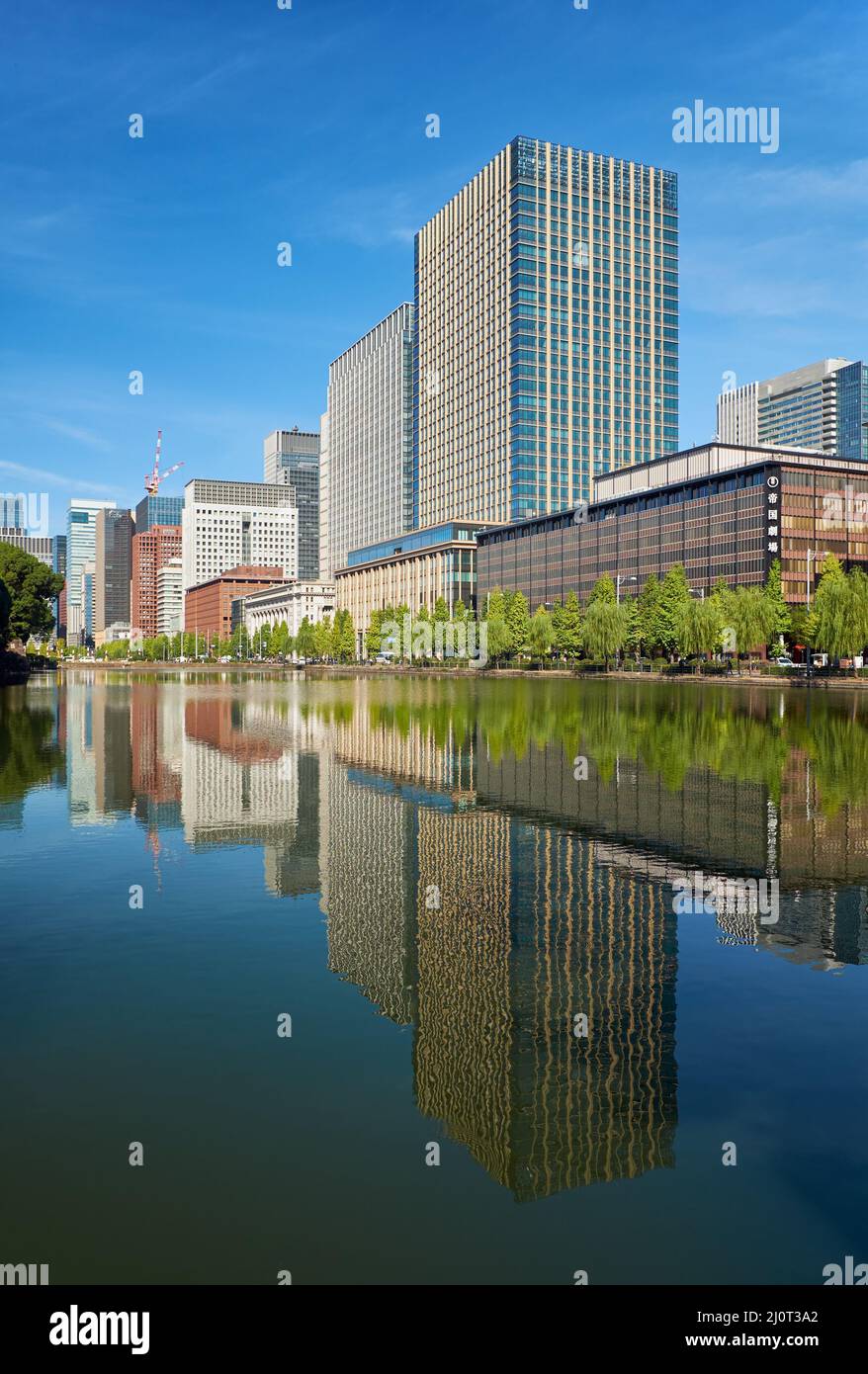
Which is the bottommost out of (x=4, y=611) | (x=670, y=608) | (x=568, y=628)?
(x=568, y=628)

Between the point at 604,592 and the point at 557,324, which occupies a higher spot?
the point at 557,324

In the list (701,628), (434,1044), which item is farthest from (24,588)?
(434,1044)

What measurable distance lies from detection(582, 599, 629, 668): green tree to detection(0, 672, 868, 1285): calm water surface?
330ft

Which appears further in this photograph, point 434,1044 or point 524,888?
point 524,888

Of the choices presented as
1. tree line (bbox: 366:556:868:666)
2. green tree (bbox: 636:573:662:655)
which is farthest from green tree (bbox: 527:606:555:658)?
green tree (bbox: 636:573:662:655)

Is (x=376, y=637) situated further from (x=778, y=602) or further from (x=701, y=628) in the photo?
(x=778, y=602)

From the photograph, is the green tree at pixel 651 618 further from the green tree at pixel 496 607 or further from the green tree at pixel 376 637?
the green tree at pixel 376 637

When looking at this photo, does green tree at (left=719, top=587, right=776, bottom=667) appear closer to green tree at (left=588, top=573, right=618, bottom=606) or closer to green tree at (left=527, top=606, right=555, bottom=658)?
green tree at (left=588, top=573, right=618, bottom=606)

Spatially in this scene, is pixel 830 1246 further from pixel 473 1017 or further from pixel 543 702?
pixel 543 702

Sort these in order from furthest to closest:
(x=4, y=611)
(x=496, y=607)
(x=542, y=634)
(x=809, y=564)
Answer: (x=496, y=607) → (x=542, y=634) → (x=809, y=564) → (x=4, y=611)

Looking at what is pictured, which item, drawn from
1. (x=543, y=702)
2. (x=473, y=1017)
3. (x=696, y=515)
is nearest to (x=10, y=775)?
(x=473, y=1017)

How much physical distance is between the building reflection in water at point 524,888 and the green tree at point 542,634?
10465 centimetres

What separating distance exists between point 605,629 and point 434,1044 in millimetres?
116753

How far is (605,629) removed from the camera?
124500 mm
